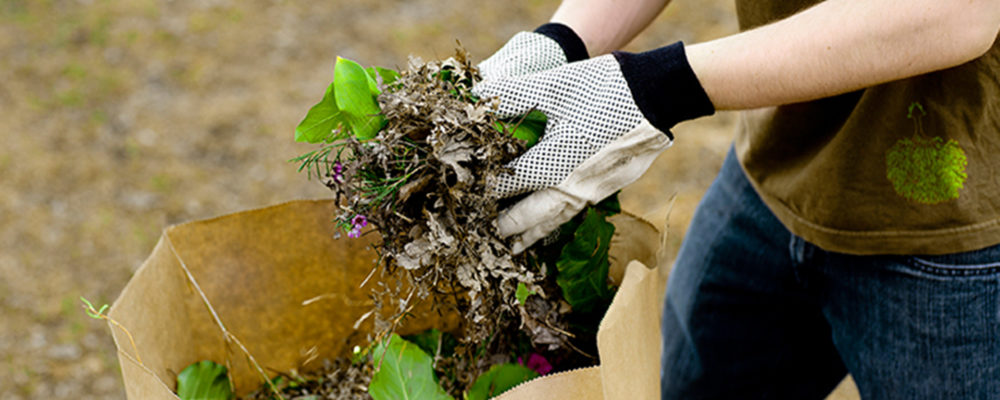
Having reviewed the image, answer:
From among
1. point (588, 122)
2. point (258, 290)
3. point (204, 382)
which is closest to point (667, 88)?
point (588, 122)

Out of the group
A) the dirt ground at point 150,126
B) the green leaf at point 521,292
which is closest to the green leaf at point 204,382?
the green leaf at point 521,292

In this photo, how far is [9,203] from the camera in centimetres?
279

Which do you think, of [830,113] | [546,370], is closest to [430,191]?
[546,370]

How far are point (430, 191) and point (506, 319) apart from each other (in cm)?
20

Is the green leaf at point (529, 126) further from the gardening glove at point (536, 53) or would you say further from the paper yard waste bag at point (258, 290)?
the paper yard waste bag at point (258, 290)

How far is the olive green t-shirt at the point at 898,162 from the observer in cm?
90

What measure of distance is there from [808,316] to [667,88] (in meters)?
0.68

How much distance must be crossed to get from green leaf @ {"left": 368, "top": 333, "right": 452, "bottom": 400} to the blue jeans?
58 centimetres

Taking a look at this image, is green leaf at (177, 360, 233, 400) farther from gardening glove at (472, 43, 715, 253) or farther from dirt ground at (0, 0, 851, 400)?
dirt ground at (0, 0, 851, 400)

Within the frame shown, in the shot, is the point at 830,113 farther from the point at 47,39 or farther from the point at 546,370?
the point at 47,39

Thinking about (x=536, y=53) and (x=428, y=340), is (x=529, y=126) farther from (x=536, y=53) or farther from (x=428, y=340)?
(x=428, y=340)

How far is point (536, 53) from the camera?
998 mm

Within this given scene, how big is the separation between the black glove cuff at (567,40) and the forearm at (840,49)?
212mm

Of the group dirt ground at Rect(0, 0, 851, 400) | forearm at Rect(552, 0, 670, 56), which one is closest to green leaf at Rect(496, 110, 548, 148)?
forearm at Rect(552, 0, 670, 56)
